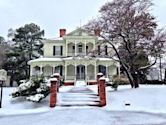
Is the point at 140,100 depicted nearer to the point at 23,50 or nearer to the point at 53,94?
the point at 53,94

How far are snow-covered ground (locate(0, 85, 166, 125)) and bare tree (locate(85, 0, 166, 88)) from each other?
430 cm

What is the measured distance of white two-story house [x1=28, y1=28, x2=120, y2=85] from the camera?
34.0 m

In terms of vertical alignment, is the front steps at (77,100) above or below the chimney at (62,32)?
below

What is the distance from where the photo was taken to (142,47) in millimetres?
21391

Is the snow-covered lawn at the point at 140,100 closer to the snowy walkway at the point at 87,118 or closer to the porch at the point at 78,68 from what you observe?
the snowy walkway at the point at 87,118

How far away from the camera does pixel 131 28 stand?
820 inches

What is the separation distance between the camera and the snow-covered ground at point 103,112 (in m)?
11.1

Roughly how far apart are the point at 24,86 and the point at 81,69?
62.7 feet

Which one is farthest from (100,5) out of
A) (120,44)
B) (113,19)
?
(120,44)

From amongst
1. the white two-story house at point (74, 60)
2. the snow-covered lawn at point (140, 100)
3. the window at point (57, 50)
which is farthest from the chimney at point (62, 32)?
the snow-covered lawn at point (140, 100)

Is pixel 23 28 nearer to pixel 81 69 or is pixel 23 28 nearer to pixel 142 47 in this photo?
pixel 81 69

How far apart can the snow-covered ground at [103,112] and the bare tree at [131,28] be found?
4.30 m

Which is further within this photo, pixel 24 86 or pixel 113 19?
pixel 113 19

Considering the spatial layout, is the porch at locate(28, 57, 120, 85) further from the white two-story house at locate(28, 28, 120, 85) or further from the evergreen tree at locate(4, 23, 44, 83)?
the evergreen tree at locate(4, 23, 44, 83)
